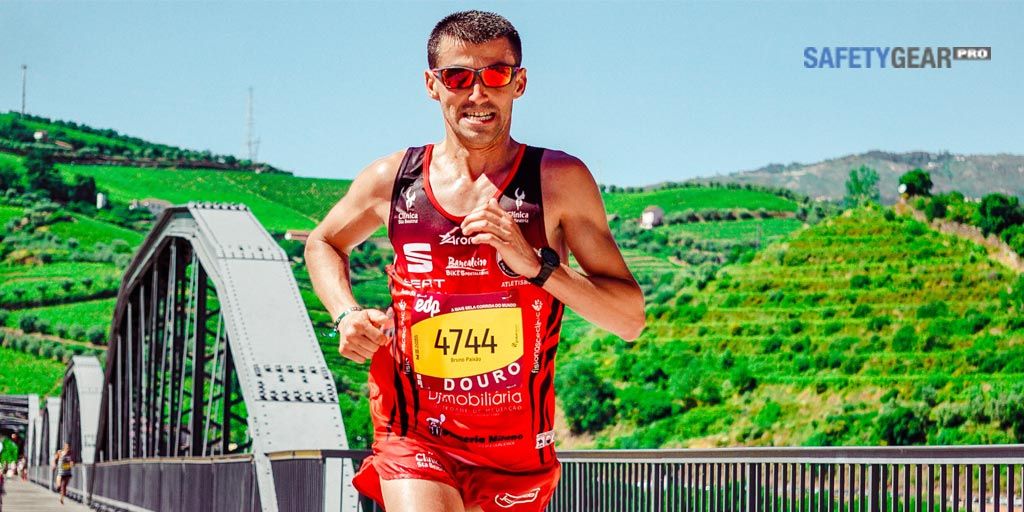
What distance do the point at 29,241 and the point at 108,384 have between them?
122m

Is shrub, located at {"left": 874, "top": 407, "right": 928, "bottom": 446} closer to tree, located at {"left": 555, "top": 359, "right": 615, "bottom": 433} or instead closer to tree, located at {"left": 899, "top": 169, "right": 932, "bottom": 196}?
tree, located at {"left": 555, "top": 359, "right": 615, "bottom": 433}

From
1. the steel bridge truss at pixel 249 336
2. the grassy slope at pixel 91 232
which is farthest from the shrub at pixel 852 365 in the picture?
the steel bridge truss at pixel 249 336

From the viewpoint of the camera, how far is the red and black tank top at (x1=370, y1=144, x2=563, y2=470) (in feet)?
12.0

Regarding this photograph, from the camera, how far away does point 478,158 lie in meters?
3.75

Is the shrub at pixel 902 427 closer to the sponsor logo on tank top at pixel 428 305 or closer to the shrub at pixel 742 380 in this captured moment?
the shrub at pixel 742 380

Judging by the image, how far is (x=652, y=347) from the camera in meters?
104

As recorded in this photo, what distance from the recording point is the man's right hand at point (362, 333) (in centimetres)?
361

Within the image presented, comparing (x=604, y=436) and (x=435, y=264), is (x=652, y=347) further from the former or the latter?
(x=435, y=264)

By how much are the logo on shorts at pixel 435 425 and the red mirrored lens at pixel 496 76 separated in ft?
2.75

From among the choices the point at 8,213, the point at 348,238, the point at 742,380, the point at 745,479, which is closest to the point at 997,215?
the point at 742,380

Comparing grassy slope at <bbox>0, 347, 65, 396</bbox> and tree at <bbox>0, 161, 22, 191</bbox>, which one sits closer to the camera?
grassy slope at <bbox>0, 347, 65, 396</bbox>

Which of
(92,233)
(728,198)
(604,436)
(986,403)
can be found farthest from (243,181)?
(986,403)

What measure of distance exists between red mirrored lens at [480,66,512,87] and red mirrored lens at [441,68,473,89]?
0.03 meters

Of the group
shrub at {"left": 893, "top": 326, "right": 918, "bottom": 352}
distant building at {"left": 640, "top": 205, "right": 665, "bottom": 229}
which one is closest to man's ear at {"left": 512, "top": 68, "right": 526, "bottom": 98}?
shrub at {"left": 893, "top": 326, "right": 918, "bottom": 352}
